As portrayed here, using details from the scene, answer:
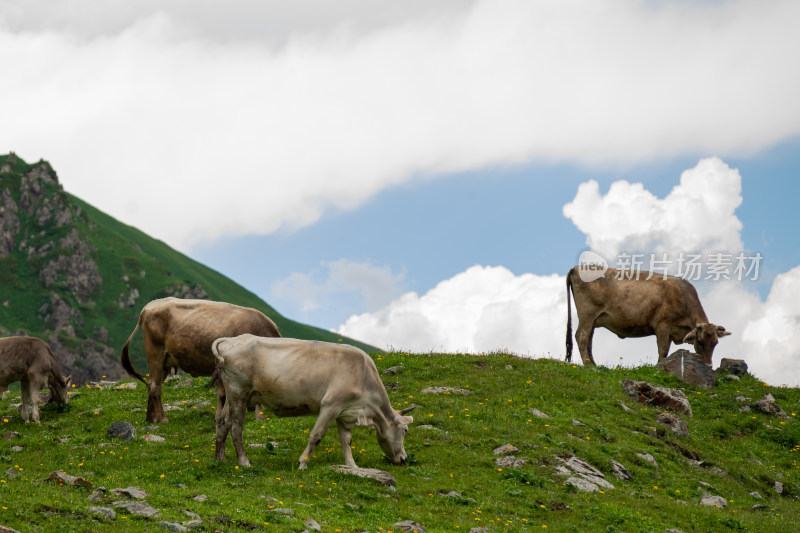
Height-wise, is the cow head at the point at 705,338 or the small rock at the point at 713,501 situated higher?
the cow head at the point at 705,338

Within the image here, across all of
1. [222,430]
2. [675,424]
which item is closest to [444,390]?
[675,424]


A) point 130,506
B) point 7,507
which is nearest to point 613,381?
point 130,506

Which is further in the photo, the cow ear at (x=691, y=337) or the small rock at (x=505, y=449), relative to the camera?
the cow ear at (x=691, y=337)

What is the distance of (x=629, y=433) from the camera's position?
2378cm

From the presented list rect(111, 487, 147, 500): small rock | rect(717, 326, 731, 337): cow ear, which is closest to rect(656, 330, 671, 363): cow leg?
rect(717, 326, 731, 337): cow ear

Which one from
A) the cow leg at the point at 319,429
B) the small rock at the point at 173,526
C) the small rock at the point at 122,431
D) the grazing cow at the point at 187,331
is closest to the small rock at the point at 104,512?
the small rock at the point at 173,526

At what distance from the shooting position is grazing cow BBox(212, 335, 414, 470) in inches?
710

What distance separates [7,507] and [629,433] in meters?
17.0

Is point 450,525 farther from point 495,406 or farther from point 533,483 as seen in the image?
point 495,406

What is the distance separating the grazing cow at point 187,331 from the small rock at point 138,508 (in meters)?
8.07

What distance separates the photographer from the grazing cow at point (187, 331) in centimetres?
2253

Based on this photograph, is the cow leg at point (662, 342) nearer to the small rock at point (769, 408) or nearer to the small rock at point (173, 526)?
the small rock at point (769, 408)

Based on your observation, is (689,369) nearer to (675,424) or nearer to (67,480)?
(675,424)

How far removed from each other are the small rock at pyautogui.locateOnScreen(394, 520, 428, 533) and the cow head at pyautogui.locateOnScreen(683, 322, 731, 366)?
71.2 ft
